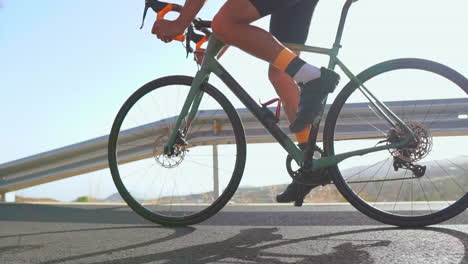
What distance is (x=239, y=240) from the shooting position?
7.56ft

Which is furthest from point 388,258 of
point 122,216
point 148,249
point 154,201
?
point 122,216

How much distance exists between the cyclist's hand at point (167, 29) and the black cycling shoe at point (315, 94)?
34.2 inches

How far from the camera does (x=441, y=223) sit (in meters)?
2.61

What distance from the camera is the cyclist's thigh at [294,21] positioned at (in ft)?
9.54

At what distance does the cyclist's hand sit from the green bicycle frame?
0.23 m

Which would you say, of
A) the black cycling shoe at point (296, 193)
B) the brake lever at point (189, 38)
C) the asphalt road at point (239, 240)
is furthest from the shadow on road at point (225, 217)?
the brake lever at point (189, 38)

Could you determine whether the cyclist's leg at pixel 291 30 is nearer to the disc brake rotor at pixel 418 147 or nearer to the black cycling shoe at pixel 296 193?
the black cycling shoe at pixel 296 193

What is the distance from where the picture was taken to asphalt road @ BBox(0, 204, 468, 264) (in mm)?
1880

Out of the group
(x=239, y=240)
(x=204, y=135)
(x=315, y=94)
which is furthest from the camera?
(x=204, y=135)

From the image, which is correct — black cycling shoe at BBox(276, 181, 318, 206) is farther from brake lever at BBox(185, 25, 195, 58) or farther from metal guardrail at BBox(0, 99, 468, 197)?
brake lever at BBox(185, 25, 195, 58)

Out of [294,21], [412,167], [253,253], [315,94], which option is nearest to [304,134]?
[315,94]

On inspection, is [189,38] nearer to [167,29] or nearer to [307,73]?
[167,29]

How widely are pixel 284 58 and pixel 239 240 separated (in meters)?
1.04

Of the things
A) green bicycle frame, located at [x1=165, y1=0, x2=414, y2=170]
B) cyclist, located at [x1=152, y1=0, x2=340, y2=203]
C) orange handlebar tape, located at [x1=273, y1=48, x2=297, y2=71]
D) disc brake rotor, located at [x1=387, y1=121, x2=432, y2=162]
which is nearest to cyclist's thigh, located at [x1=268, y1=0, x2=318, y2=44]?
cyclist, located at [x1=152, y1=0, x2=340, y2=203]
